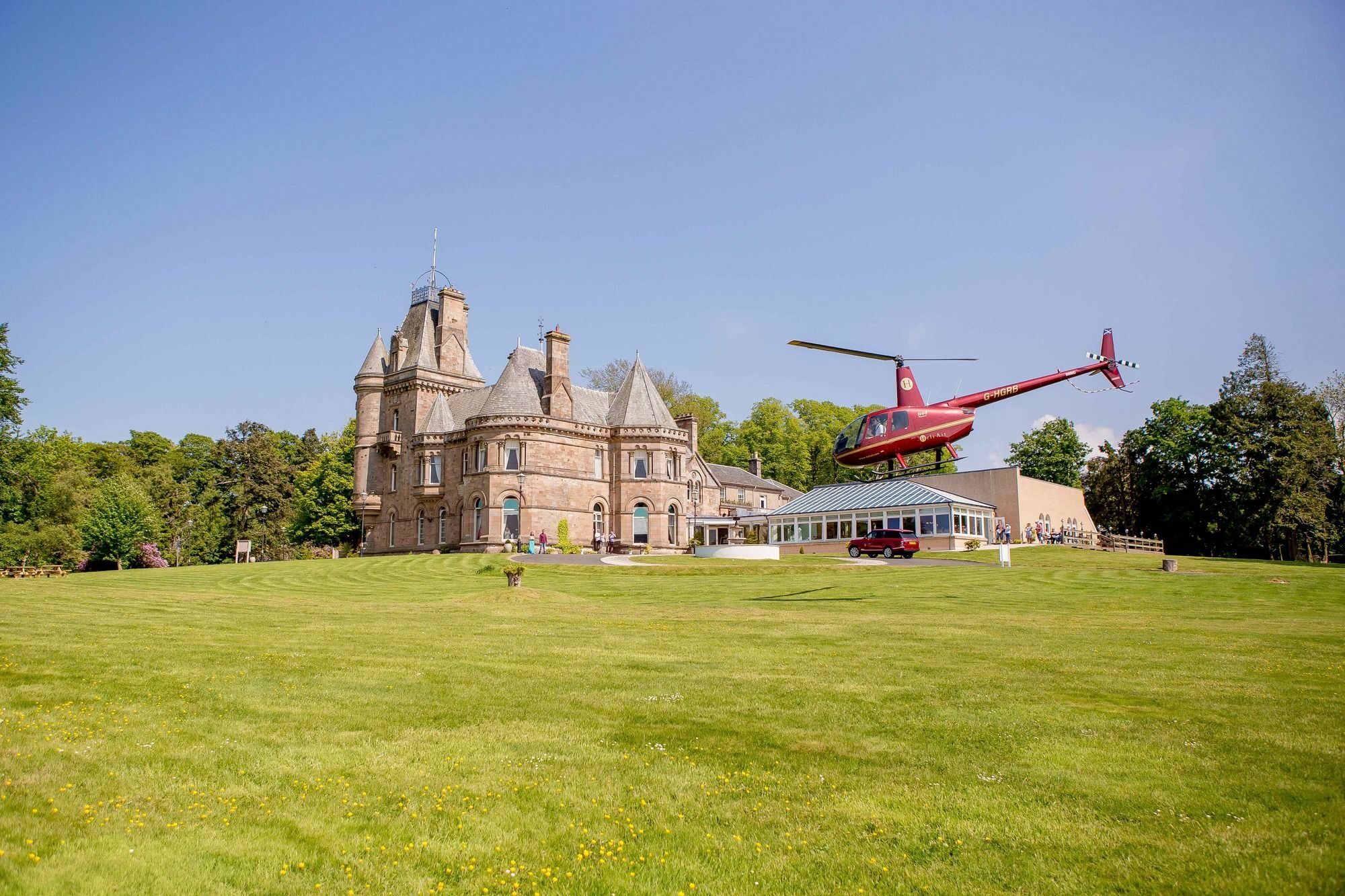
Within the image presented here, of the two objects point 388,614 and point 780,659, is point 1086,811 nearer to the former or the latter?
point 780,659

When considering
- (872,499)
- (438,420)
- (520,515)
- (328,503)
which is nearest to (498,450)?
(520,515)

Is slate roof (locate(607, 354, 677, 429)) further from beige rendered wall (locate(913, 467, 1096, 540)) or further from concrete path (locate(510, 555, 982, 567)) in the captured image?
beige rendered wall (locate(913, 467, 1096, 540))

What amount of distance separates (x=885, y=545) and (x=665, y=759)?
3775cm

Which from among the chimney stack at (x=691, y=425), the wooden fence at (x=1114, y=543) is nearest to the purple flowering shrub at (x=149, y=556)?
the chimney stack at (x=691, y=425)

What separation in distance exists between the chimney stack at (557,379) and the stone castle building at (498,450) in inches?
2.6

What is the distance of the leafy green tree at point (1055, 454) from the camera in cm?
8256

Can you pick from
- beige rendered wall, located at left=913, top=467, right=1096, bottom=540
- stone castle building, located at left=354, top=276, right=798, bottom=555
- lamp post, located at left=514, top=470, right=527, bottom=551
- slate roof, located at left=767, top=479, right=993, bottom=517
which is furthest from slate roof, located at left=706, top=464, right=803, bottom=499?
lamp post, located at left=514, top=470, right=527, bottom=551

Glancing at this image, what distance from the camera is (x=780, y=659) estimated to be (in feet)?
56.3

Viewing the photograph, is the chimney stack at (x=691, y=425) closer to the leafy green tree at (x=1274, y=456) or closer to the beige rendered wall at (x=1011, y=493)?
the beige rendered wall at (x=1011, y=493)

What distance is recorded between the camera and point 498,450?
5581 cm

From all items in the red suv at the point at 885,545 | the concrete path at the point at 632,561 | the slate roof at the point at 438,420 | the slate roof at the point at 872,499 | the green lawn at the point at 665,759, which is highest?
the slate roof at the point at 438,420

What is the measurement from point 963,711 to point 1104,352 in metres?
12.8

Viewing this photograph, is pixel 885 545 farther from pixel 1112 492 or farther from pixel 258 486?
pixel 258 486

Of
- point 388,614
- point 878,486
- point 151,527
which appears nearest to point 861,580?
point 388,614
